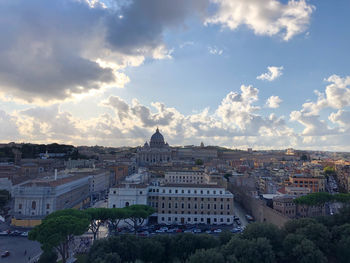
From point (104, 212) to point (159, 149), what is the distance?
105219mm

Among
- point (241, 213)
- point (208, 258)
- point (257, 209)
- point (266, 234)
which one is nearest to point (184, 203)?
point (257, 209)

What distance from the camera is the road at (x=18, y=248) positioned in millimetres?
26078

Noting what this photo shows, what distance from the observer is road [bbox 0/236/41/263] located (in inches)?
1027

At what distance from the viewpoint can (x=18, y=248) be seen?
28.9 metres

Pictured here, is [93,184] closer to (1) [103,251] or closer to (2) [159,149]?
(1) [103,251]

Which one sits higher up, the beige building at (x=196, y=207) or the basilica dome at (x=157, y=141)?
the basilica dome at (x=157, y=141)

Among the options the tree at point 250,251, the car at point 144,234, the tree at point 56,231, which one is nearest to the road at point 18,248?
the tree at point 56,231

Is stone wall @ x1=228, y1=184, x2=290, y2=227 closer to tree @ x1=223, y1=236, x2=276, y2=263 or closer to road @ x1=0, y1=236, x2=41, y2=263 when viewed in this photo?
tree @ x1=223, y1=236, x2=276, y2=263

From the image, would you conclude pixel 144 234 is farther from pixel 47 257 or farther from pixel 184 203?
pixel 47 257

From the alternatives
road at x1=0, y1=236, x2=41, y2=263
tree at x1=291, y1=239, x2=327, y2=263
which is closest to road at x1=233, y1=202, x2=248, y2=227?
tree at x1=291, y1=239, x2=327, y2=263

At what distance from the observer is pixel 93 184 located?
57000 mm

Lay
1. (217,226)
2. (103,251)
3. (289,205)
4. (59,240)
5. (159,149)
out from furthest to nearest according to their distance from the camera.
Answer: (159,149) → (289,205) → (217,226) → (59,240) → (103,251)

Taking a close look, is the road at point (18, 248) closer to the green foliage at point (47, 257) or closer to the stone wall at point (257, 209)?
the green foliage at point (47, 257)

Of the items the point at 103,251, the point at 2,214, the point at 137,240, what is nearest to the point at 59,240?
the point at 103,251
